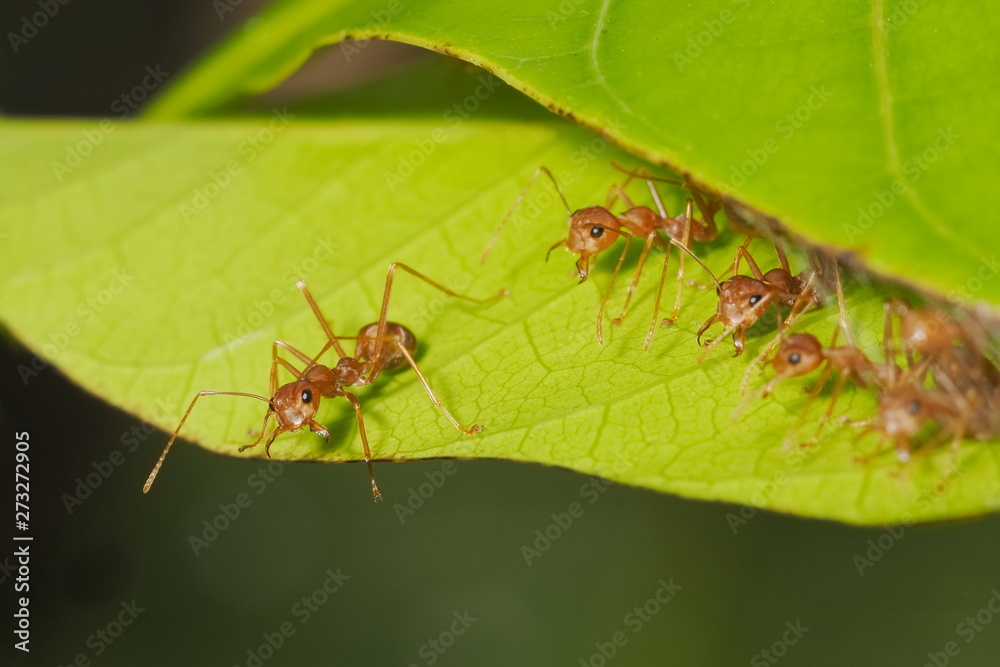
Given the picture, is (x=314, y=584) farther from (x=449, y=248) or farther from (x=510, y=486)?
(x=449, y=248)

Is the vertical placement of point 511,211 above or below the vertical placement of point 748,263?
above

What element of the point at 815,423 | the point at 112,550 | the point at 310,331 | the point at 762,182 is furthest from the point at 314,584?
the point at 762,182

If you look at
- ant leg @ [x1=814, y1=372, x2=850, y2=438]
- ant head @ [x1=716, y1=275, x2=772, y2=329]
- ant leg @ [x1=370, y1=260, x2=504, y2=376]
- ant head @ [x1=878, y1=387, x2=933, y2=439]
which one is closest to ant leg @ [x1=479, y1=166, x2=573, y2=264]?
ant leg @ [x1=370, y1=260, x2=504, y2=376]

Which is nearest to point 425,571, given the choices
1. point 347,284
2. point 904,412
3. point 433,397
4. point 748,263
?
point 347,284

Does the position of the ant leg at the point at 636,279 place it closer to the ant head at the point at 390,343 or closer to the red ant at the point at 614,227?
the red ant at the point at 614,227

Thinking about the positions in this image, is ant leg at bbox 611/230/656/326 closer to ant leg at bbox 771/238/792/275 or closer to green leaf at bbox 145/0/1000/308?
ant leg at bbox 771/238/792/275

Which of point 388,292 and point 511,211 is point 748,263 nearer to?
point 511,211

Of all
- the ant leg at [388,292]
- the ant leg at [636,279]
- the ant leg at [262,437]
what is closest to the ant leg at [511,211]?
the ant leg at [388,292]
